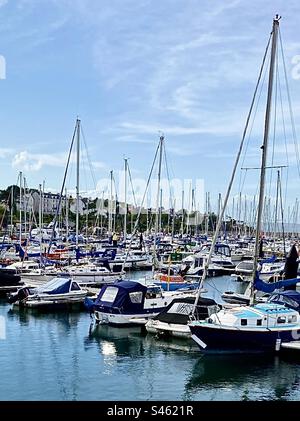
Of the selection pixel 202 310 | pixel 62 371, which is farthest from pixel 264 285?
pixel 62 371

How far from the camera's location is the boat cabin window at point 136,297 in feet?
105

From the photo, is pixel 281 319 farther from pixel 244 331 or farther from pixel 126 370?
pixel 126 370

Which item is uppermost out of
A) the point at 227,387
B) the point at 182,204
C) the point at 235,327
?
the point at 182,204

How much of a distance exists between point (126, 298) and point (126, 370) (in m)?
8.15

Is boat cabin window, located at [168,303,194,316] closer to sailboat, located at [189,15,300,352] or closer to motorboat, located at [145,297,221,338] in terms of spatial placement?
motorboat, located at [145,297,221,338]

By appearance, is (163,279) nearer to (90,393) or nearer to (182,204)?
(90,393)

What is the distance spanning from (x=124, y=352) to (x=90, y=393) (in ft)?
21.2

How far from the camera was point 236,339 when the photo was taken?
25.4 meters

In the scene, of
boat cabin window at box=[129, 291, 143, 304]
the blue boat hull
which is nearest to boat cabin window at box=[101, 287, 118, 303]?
boat cabin window at box=[129, 291, 143, 304]

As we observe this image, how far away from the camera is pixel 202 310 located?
97.1 ft

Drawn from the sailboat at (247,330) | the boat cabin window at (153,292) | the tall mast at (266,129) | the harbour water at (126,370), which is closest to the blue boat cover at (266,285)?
the tall mast at (266,129)

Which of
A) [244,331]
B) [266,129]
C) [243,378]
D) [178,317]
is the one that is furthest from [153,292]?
[266,129]

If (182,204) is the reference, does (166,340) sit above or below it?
below

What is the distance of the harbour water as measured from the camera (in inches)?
824
